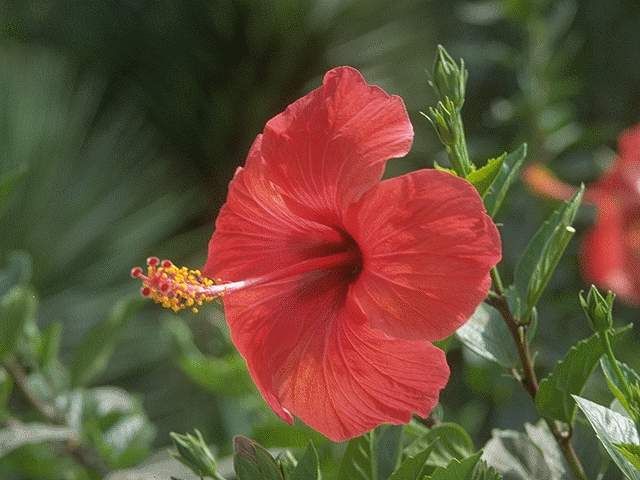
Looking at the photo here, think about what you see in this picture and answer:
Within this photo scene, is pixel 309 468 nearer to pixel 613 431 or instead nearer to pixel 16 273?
pixel 613 431

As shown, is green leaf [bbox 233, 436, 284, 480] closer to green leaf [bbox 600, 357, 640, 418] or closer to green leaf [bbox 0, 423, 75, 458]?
green leaf [bbox 600, 357, 640, 418]

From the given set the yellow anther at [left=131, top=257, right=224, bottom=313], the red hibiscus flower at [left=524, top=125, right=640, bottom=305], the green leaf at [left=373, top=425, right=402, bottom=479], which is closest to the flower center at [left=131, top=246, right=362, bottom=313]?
the yellow anther at [left=131, top=257, right=224, bottom=313]

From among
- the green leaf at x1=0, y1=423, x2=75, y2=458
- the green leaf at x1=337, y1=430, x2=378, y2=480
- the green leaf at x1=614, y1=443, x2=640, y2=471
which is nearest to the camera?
the green leaf at x1=614, y1=443, x2=640, y2=471

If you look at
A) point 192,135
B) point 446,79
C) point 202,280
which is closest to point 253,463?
point 202,280

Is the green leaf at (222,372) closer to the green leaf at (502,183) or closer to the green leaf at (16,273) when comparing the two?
the green leaf at (16,273)

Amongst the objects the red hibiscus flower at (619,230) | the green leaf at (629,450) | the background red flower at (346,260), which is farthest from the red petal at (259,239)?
the red hibiscus flower at (619,230)
